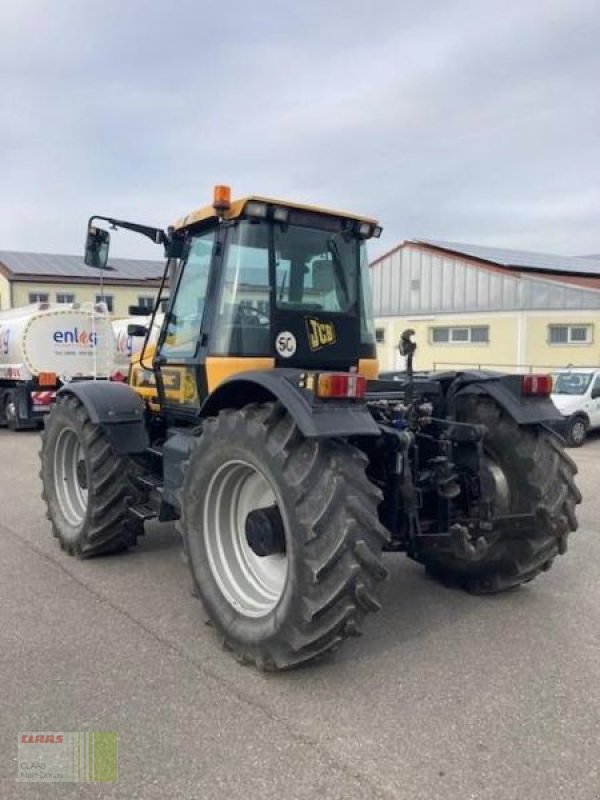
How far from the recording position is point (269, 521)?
12.4ft

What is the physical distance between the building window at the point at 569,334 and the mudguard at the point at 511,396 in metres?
19.7

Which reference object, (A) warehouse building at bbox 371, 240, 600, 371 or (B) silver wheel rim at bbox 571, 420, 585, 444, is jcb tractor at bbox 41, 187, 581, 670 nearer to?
(B) silver wheel rim at bbox 571, 420, 585, 444

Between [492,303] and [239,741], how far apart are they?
23.7 meters

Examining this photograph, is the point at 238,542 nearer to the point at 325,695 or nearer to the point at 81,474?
the point at 325,695

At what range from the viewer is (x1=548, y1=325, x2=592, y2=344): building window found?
2272cm

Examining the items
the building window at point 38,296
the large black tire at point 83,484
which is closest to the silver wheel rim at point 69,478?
the large black tire at point 83,484

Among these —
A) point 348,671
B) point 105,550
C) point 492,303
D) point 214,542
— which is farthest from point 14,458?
point 492,303

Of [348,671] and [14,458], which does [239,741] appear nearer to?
[348,671]

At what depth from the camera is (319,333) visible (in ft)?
15.4

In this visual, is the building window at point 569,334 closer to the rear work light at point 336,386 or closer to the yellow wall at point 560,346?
the yellow wall at point 560,346

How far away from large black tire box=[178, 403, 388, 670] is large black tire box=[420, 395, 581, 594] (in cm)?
102

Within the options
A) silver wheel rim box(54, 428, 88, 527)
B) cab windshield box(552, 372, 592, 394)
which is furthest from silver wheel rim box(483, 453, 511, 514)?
cab windshield box(552, 372, 592, 394)

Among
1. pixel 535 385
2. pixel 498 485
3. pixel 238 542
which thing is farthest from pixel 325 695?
pixel 535 385

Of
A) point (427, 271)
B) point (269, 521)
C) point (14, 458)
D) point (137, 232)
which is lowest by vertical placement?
point (14, 458)
